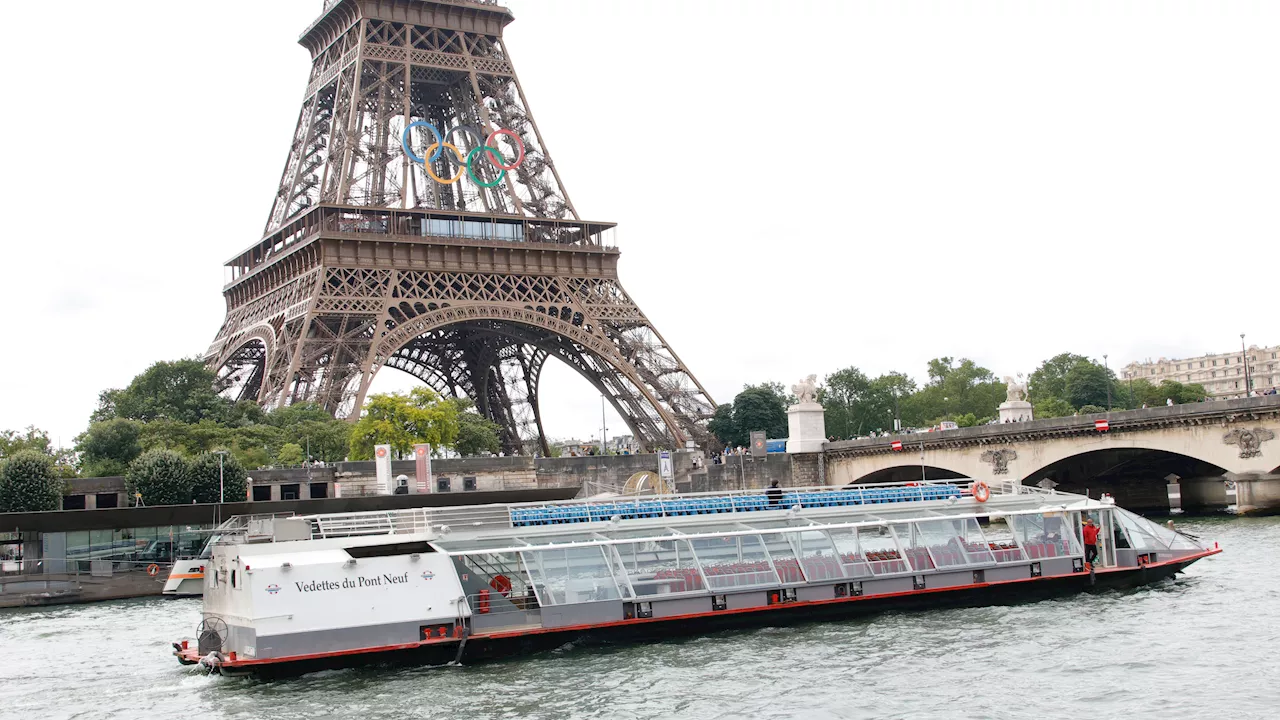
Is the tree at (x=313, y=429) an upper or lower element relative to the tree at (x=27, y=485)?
upper

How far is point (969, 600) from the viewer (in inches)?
1200

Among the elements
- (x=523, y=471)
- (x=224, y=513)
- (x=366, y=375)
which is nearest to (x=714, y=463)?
(x=523, y=471)

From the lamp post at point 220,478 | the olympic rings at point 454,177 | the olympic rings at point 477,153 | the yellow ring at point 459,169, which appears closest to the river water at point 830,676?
the lamp post at point 220,478

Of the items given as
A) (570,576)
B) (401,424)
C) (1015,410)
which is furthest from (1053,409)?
(570,576)

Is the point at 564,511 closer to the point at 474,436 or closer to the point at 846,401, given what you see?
the point at 474,436

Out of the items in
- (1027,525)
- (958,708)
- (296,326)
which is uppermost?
(296,326)

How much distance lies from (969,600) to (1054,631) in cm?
411

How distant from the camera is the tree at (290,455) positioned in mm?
60438

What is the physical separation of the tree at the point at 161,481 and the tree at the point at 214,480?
27cm

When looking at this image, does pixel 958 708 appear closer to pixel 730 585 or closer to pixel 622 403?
pixel 730 585

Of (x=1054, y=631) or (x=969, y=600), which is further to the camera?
(x=969, y=600)

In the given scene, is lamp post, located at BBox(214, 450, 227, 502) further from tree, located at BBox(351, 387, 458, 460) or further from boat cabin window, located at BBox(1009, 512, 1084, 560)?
boat cabin window, located at BBox(1009, 512, 1084, 560)

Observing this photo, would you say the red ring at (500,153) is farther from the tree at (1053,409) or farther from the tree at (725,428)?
the tree at (1053,409)

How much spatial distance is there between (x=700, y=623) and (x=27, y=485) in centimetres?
3252
